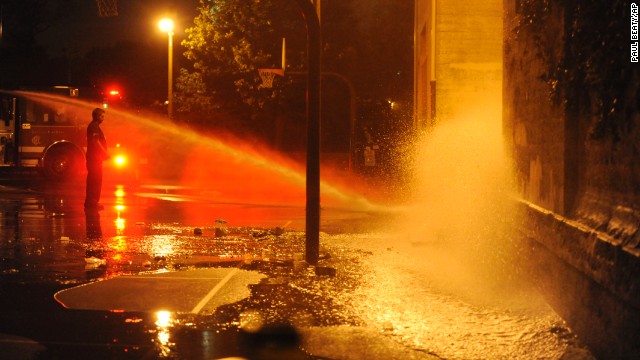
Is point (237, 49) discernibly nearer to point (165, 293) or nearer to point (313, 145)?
point (313, 145)

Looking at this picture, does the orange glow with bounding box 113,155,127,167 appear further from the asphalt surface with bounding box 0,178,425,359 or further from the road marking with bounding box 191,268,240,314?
the road marking with bounding box 191,268,240,314

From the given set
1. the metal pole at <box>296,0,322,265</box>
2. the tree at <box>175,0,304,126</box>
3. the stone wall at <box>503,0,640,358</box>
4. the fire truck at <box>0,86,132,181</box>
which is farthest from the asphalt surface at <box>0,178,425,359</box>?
the tree at <box>175,0,304,126</box>

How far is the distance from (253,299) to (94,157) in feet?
29.4

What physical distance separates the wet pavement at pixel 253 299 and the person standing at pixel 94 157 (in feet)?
9.34

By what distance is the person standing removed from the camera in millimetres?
15055

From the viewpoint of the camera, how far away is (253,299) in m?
7.19

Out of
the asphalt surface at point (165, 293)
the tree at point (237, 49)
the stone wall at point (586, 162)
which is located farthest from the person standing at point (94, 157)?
the tree at point (237, 49)

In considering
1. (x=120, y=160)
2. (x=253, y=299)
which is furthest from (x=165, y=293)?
(x=120, y=160)

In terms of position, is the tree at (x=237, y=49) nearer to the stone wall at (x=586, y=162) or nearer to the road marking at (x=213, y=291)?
the road marking at (x=213, y=291)

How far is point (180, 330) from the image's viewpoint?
6.06m

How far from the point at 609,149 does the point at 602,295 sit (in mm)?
1023

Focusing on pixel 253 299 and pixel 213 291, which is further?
pixel 213 291

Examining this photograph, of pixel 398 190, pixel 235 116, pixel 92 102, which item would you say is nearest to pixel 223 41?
pixel 235 116

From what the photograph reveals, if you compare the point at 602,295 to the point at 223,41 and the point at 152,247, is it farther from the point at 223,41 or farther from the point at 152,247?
the point at 223,41
